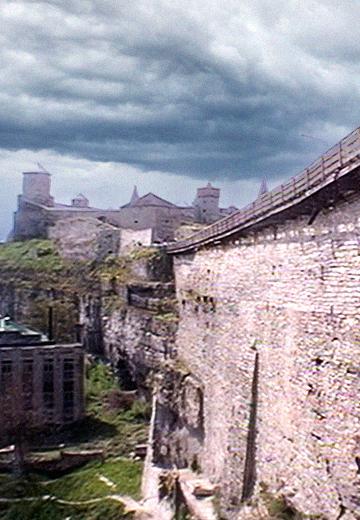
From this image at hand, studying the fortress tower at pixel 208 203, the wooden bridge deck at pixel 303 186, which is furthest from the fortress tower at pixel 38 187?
the wooden bridge deck at pixel 303 186

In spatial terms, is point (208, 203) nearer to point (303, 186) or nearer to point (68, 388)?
point (68, 388)

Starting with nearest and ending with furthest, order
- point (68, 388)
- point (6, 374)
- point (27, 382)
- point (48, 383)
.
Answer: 1. point (6, 374)
2. point (27, 382)
3. point (48, 383)
4. point (68, 388)

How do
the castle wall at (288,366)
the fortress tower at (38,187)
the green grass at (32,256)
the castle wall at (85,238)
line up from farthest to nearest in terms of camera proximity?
1. the fortress tower at (38,187)
2. the green grass at (32,256)
3. the castle wall at (85,238)
4. the castle wall at (288,366)

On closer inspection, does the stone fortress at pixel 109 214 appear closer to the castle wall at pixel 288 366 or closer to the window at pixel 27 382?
the window at pixel 27 382

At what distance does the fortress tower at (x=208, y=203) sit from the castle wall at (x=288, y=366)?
2523 centimetres

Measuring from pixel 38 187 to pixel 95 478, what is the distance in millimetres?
31816

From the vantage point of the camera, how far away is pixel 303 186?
1453cm

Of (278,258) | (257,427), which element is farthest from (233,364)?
(278,258)

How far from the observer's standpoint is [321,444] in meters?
12.8

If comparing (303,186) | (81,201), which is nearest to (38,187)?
(81,201)

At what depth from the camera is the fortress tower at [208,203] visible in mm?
47688

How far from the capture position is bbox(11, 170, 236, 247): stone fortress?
4303 cm

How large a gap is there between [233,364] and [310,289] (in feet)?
18.3

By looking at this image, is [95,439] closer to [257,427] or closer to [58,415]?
[58,415]
